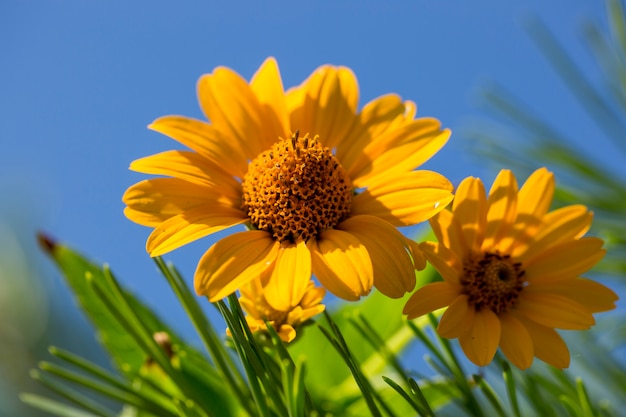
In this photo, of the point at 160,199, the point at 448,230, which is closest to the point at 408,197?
the point at 448,230

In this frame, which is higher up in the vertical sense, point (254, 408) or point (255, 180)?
point (255, 180)

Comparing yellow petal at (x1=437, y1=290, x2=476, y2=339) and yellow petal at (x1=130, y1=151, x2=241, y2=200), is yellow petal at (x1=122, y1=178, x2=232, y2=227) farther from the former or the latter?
yellow petal at (x1=437, y1=290, x2=476, y2=339)

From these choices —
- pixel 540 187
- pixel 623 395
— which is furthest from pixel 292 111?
pixel 623 395

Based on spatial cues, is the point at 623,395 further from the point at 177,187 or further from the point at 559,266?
the point at 177,187

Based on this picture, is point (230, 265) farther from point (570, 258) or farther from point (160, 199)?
point (570, 258)

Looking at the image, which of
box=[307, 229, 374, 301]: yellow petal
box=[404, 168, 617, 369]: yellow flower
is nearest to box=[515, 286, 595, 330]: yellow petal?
box=[404, 168, 617, 369]: yellow flower

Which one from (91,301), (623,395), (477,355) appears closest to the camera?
(477,355)

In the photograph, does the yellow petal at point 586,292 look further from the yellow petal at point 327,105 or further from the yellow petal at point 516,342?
the yellow petal at point 327,105

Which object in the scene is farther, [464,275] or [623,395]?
[623,395]
